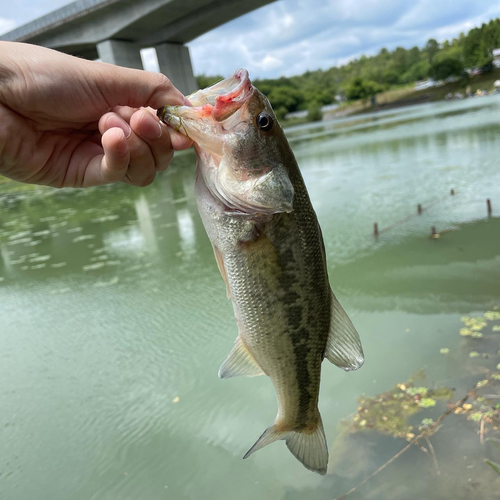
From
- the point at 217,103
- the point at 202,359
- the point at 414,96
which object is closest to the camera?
the point at 217,103

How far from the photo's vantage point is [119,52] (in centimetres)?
2358

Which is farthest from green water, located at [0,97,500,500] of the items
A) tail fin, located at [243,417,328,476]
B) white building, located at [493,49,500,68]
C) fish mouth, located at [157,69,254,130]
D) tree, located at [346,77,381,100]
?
tree, located at [346,77,381,100]

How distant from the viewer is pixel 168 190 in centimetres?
1595

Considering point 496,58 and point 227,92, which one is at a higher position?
point 496,58

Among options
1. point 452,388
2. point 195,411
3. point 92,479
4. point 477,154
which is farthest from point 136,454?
point 477,154

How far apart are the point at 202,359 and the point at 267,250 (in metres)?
3.49

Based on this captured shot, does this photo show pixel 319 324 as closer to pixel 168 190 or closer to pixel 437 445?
pixel 437 445

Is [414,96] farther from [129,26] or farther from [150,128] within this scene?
[150,128]

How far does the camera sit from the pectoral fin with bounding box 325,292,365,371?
1700 millimetres

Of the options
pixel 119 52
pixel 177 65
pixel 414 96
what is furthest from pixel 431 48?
pixel 119 52

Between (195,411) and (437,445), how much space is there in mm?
2112

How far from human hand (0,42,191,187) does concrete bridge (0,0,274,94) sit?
21190mm

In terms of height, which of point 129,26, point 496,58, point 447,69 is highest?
point 129,26

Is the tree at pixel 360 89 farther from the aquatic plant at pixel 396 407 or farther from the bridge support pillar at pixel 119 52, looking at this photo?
the aquatic plant at pixel 396 407
